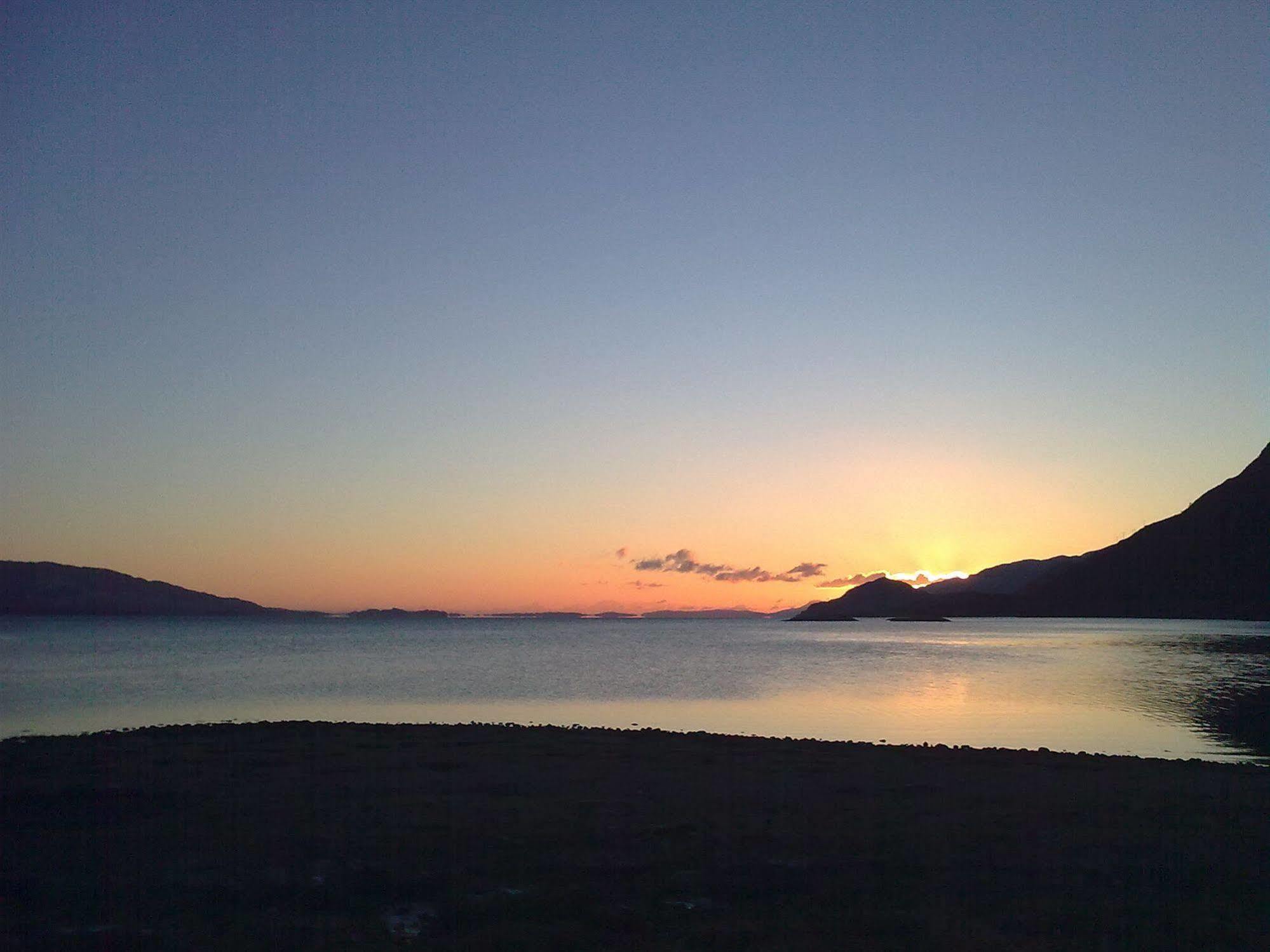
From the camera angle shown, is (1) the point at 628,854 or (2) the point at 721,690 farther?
(2) the point at 721,690

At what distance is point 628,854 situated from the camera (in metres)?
12.1

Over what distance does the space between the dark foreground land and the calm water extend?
494 inches

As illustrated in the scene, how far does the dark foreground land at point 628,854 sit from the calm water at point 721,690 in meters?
12.5

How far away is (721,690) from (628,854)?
39.1 meters

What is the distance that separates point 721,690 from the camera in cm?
5031

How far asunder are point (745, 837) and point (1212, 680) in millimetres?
48863

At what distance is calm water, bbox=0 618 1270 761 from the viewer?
109 ft

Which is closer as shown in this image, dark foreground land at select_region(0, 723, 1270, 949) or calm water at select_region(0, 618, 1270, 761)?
dark foreground land at select_region(0, 723, 1270, 949)

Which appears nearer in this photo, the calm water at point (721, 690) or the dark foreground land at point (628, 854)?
the dark foreground land at point (628, 854)

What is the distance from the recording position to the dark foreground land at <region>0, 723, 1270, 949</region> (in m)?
9.20

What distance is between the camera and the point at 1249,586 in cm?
19425

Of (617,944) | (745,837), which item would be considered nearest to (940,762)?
(745,837)

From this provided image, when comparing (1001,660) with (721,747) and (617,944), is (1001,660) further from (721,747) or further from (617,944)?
(617,944)

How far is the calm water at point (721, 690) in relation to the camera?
109ft
